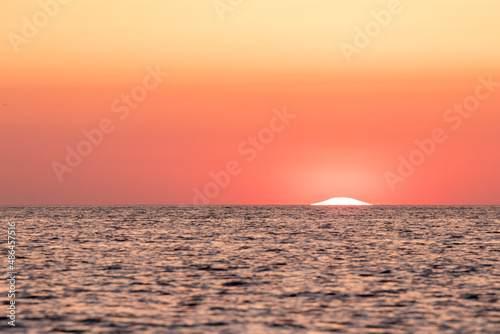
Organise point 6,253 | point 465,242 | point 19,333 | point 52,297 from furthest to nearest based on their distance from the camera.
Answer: point 465,242 → point 6,253 → point 52,297 → point 19,333

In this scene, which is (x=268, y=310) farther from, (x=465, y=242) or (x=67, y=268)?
(x=465, y=242)

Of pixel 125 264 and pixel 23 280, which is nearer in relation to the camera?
pixel 23 280

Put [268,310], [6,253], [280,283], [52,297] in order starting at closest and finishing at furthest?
[268,310] < [52,297] < [280,283] < [6,253]

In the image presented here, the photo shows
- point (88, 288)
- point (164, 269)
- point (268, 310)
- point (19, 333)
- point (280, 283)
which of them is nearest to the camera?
point (19, 333)

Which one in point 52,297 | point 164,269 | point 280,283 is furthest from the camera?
point 164,269

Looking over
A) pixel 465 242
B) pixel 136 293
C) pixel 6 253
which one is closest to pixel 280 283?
pixel 136 293

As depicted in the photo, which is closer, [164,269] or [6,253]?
[164,269]

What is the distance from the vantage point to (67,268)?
168 feet

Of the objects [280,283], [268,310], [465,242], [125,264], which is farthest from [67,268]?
[465,242]

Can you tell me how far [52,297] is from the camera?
37.9m

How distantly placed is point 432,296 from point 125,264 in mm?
23610

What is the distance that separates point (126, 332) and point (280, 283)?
621 inches

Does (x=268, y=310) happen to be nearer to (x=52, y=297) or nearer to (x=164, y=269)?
(x=52, y=297)

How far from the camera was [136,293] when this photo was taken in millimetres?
39438
